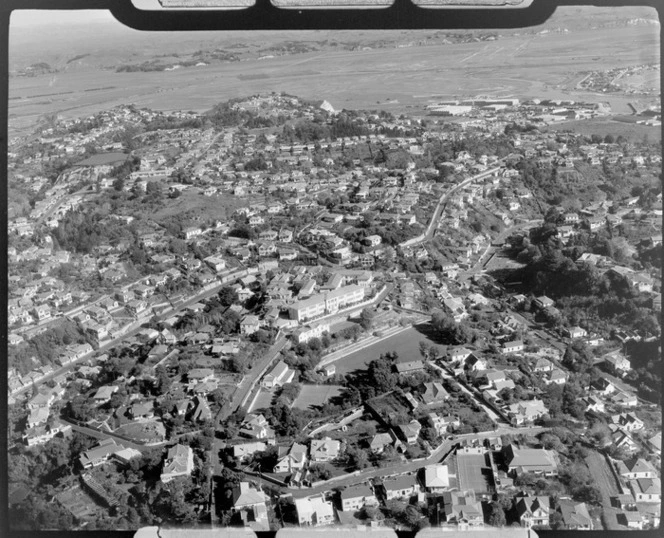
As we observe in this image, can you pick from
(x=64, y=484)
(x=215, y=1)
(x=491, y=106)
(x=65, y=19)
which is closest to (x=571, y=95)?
(x=491, y=106)

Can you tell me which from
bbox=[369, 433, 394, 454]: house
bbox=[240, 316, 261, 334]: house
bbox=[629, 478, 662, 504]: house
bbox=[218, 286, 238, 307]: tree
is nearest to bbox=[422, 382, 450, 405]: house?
bbox=[369, 433, 394, 454]: house

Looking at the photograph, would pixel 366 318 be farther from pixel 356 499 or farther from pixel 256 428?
pixel 356 499

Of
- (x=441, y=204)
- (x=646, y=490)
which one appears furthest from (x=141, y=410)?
(x=441, y=204)

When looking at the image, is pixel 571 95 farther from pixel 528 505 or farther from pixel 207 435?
pixel 207 435

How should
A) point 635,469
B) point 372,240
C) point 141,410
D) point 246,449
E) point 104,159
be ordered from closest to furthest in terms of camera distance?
point 635,469
point 246,449
point 141,410
point 372,240
point 104,159

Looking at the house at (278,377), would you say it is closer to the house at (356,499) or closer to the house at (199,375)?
the house at (199,375)

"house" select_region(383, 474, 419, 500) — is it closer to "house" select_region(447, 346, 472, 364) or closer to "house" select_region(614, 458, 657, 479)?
"house" select_region(447, 346, 472, 364)

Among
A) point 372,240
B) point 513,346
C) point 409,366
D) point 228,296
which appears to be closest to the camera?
point 409,366
